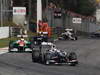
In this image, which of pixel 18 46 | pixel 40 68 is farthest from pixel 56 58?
pixel 18 46

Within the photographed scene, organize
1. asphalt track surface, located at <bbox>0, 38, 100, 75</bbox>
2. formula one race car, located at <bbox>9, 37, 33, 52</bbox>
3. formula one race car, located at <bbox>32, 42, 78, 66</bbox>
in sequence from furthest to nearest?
formula one race car, located at <bbox>9, 37, 33, 52</bbox>, formula one race car, located at <bbox>32, 42, 78, 66</bbox>, asphalt track surface, located at <bbox>0, 38, 100, 75</bbox>

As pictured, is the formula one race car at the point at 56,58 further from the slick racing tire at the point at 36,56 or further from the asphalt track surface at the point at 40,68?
the slick racing tire at the point at 36,56

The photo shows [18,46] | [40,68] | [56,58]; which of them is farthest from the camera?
[18,46]

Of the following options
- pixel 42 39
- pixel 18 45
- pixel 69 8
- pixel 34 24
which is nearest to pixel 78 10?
pixel 69 8

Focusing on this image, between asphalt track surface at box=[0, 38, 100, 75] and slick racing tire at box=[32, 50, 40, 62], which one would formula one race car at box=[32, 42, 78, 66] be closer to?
asphalt track surface at box=[0, 38, 100, 75]

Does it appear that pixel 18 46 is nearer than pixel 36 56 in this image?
No

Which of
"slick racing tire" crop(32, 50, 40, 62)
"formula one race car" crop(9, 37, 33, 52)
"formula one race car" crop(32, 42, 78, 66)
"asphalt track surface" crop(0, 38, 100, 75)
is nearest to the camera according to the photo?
"asphalt track surface" crop(0, 38, 100, 75)

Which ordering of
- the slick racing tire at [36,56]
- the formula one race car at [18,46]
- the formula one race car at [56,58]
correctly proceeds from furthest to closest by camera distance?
the formula one race car at [18,46]
the slick racing tire at [36,56]
the formula one race car at [56,58]

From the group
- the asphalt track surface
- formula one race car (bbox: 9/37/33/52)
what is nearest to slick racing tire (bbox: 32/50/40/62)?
the asphalt track surface

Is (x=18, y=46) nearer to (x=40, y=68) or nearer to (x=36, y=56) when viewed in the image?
(x=36, y=56)

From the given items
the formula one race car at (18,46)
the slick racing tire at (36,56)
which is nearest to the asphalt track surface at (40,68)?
the slick racing tire at (36,56)

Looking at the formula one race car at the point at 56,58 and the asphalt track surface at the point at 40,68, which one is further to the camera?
the formula one race car at the point at 56,58

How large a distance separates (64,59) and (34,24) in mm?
46778

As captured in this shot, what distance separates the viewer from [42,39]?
112 ft
